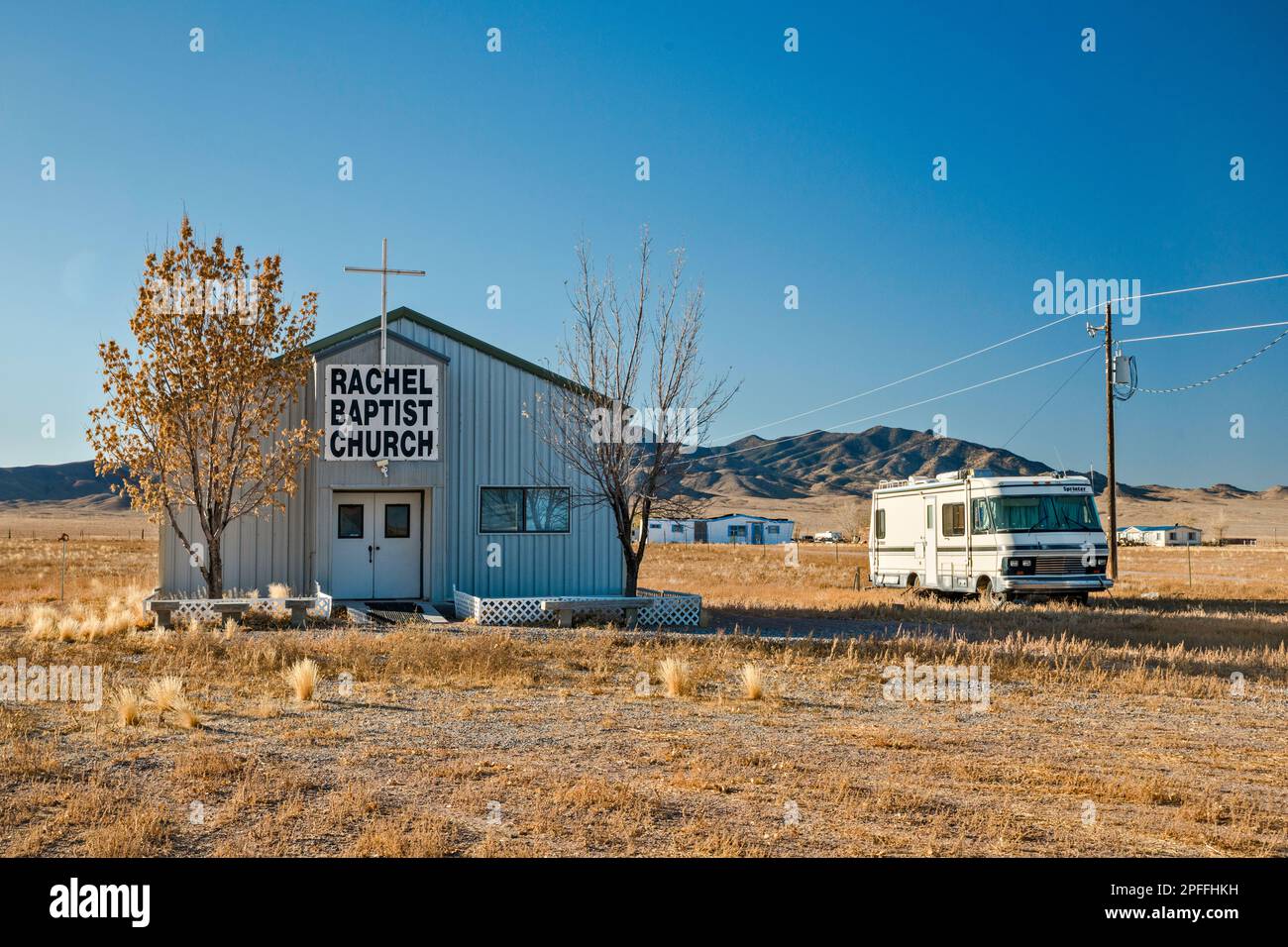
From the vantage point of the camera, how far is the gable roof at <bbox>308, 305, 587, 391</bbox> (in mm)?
20672

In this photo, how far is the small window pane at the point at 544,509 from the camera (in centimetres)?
2123

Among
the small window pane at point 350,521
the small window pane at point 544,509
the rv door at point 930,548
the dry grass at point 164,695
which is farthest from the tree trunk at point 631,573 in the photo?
the dry grass at point 164,695

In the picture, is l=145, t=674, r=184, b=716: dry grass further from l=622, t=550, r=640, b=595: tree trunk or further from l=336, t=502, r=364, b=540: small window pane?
l=622, t=550, r=640, b=595: tree trunk

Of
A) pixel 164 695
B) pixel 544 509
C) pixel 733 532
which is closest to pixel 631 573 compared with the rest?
pixel 544 509

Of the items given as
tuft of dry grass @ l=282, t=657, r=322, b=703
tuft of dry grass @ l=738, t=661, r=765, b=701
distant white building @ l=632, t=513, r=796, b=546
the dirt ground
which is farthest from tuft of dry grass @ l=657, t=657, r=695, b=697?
distant white building @ l=632, t=513, r=796, b=546

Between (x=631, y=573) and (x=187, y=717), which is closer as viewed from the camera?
(x=187, y=717)

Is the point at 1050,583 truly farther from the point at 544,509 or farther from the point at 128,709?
the point at 128,709

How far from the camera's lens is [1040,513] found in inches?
864

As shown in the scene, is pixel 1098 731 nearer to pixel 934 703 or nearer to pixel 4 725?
pixel 934 703

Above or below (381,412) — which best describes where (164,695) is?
below

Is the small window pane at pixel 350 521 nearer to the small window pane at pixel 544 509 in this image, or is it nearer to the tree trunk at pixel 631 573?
the small window pane at pixel 544 509

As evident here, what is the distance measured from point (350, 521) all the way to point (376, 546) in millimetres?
699

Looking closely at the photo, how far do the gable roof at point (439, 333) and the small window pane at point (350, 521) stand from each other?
3087 millimetres
